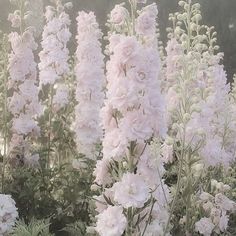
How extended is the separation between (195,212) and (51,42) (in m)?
2.00

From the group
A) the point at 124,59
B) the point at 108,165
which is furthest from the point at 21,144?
the point at 124,59

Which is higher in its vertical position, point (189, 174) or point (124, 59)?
point (124, 59)

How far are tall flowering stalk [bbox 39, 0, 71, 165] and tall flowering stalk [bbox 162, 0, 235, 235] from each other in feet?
3.56

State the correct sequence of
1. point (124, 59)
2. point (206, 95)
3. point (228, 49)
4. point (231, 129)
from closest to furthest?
point (124, 59) → point (206, 95) → point (231, 129) → point (228, 49)

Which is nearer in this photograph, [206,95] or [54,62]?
[206,95]

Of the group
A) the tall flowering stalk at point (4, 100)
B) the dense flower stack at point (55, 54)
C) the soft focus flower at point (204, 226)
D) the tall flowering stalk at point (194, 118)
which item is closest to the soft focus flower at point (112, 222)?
the tall flowering stalk at point (194, 118)

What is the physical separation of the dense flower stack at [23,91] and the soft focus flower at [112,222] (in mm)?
1991

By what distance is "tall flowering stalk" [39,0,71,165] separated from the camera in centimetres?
519

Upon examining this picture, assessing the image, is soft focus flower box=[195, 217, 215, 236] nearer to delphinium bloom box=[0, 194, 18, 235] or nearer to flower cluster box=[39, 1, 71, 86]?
delphinium bloom box=[0, 194, 18, 235]

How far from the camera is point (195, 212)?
3.99 meters

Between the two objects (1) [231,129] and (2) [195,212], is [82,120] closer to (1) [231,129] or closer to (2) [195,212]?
(1) [231,129]

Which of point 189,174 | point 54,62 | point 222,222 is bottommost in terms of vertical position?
point 222,222

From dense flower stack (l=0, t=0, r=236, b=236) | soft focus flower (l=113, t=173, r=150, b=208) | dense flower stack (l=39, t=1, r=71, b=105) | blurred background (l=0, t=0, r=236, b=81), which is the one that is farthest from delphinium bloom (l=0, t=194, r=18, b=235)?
blurred background (l=0, t=0, r=236, b=81)

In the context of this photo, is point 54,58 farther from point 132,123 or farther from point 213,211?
point 132,123
